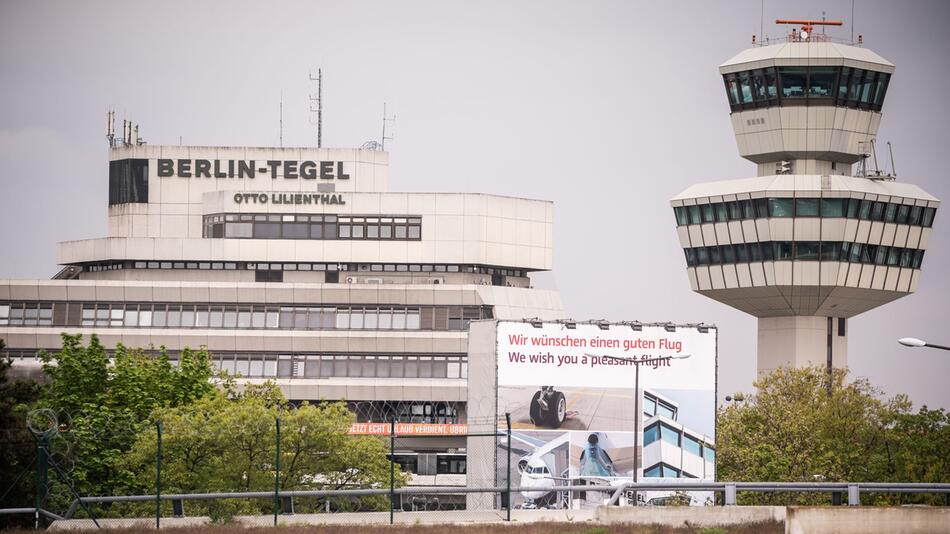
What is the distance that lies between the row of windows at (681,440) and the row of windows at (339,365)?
35246 mm

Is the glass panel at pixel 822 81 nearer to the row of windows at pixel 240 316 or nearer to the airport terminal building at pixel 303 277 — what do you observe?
the airport terminal building at pixel 303 277

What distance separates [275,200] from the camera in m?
129

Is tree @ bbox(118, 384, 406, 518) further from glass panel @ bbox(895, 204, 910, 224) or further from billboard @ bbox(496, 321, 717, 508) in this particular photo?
glass panel @ bbox(895, 204, 910, 224)

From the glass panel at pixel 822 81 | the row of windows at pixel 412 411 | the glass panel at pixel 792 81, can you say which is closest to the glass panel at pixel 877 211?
the glass panel at pixel 822 81

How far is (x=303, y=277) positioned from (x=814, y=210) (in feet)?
125

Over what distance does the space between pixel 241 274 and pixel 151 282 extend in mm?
6718

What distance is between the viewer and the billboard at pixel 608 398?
87562mm

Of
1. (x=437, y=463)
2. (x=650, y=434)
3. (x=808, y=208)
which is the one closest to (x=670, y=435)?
(x=650, y=434)

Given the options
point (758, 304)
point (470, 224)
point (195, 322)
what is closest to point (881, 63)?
point (758, 304)

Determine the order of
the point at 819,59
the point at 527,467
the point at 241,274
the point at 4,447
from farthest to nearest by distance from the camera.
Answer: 1. the point at 241,274
2. the point at 819,59
3. the point at 527,467
4. the point at 4,447

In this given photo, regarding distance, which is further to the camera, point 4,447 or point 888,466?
point 888,466

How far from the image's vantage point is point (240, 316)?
12519 cm

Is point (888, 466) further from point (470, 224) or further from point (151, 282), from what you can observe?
point (151, 282)

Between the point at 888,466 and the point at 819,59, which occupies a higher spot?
the point at 819,59
